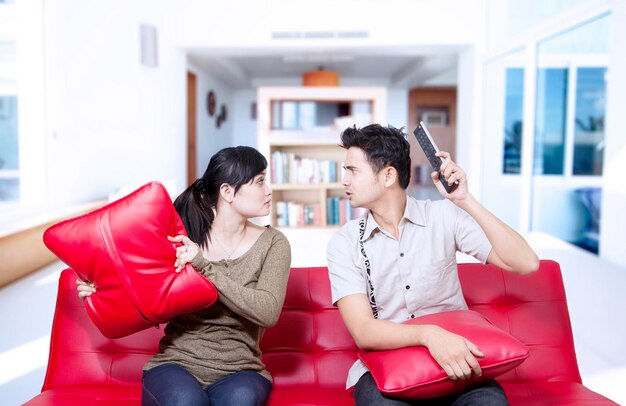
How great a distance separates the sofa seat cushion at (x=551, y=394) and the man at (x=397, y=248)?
0.21 meters

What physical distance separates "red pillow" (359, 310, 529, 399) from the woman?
327 mm

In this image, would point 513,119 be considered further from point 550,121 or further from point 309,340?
point 309,340

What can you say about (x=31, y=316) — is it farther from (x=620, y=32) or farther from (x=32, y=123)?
(x=620, y=32)

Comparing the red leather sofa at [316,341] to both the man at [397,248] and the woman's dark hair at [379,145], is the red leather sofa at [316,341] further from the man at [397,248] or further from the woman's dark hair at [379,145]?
the woman's dark hair at [379,145]

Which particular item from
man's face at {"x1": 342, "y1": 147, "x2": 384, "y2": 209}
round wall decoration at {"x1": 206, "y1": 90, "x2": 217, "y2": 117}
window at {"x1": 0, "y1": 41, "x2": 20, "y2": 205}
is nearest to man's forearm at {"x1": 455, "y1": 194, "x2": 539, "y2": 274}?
man's face at {"x1": 342, "y1": 147, "x2": 384, "y2": 209}

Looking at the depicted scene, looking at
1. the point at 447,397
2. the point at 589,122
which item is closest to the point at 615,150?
the point at 589,122

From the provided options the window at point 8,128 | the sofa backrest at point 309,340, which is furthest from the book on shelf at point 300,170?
the sofa backrest at point 309,340

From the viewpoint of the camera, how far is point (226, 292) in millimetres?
1472

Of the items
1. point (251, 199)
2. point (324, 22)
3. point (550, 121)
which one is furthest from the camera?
point (324, 22)

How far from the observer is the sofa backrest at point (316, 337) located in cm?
170

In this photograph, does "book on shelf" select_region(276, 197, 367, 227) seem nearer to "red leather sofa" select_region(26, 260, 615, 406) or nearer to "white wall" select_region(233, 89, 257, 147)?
"red leather sofa" select_region(26, 260, 615, 406)

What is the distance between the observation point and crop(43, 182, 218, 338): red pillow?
1.39m

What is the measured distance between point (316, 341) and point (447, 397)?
46 cm

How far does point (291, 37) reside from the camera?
7441mm
